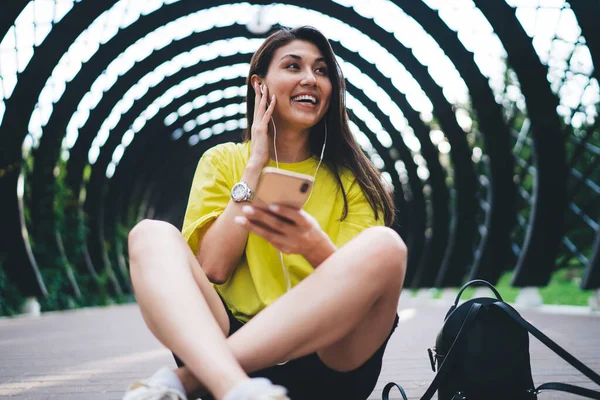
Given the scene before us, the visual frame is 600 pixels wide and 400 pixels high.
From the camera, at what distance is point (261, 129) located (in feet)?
9.38

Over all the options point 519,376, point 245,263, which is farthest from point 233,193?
point 519,376

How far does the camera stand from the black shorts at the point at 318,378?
2422 millimetres

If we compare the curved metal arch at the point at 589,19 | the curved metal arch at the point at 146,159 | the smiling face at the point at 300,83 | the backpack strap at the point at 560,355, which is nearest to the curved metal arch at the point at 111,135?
the curved metal arch at the point at 146,159

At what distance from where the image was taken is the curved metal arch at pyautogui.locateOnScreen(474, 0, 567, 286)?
10172 millimetres

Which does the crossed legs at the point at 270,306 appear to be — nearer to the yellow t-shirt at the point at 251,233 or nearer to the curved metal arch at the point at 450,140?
the yellow t-shirt at the point at 251,233

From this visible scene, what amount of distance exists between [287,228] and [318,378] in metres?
0.79

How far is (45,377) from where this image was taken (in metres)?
4.58

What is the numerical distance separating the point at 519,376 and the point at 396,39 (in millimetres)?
13044

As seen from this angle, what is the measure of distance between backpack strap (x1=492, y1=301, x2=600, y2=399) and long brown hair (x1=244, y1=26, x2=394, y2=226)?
77cm

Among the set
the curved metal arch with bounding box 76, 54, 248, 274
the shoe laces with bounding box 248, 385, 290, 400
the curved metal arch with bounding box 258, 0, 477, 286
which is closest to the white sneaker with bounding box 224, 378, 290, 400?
the shoe laces with bounding box 248, 385, 290, 400

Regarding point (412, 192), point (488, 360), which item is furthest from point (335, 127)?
point (412, 192)

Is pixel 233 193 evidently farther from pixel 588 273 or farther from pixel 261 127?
pixel 588 273

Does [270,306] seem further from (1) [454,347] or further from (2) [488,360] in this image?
(2) [488,360]

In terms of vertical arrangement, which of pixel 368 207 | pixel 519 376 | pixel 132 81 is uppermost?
pixel 132 81
